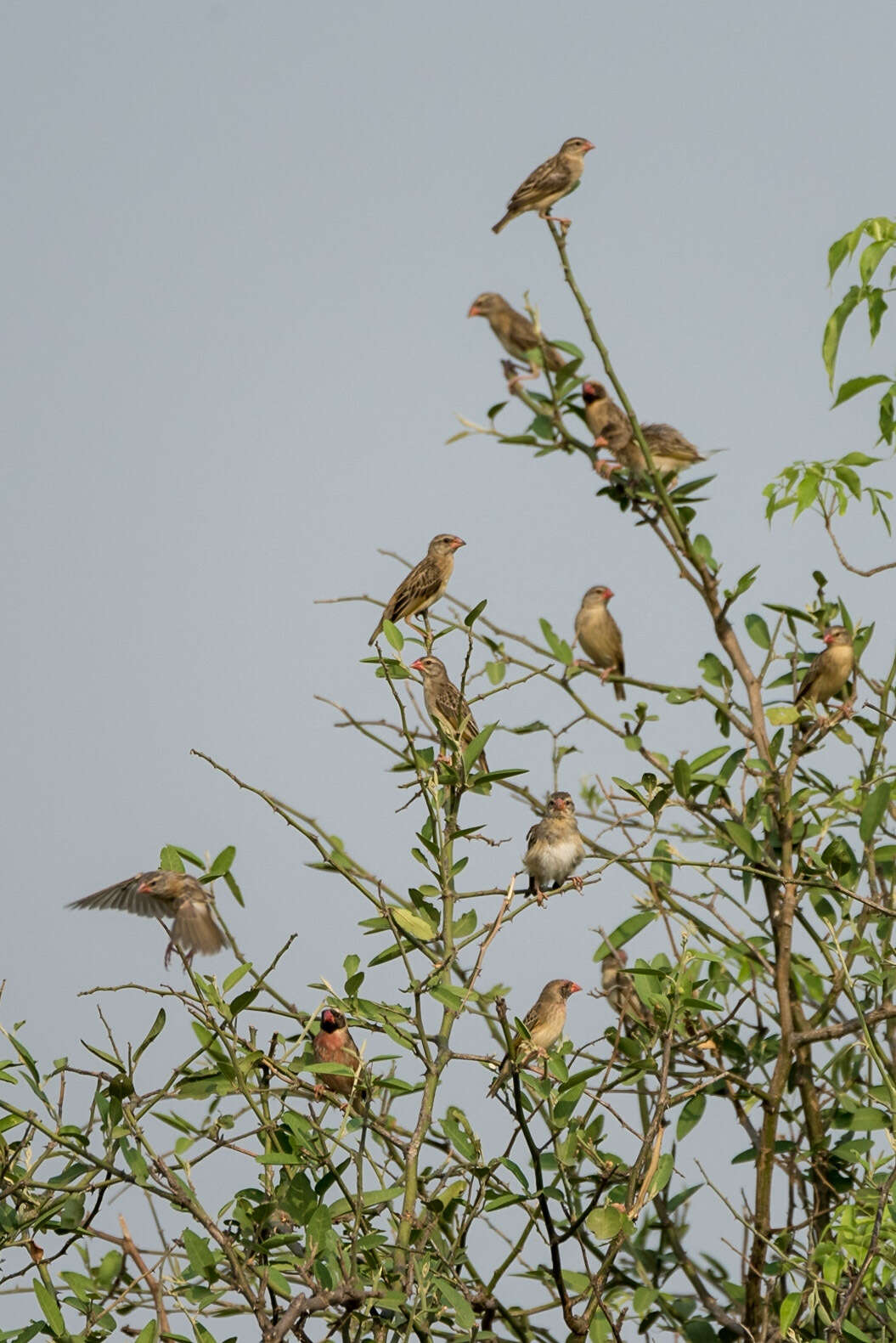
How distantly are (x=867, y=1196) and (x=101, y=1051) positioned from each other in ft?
6.03

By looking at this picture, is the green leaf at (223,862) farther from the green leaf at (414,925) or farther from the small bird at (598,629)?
the small bird at (598,629)

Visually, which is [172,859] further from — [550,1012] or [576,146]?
[576,146]

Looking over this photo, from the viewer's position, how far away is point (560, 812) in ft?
18.4

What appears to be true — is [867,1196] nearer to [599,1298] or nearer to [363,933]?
[599,1298]

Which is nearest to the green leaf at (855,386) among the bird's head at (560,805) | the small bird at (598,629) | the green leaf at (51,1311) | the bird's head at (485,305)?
the bird's head at (560,805)

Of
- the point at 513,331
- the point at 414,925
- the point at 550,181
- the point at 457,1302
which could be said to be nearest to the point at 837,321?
the point at 414,925

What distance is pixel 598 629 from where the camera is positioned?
9109 millimetres

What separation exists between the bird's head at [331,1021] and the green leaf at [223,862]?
1.23ft

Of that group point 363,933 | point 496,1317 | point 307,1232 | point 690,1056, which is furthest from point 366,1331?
point 690,1056

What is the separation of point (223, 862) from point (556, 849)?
2.19m

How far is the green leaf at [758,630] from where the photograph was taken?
5.43 meters

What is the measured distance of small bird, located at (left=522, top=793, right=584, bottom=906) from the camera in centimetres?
555

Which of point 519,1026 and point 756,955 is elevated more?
point 756,955

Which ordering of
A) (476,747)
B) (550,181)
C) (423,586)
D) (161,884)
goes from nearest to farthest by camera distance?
(476,747) < (161,884) < (423,586) < (550,181)
